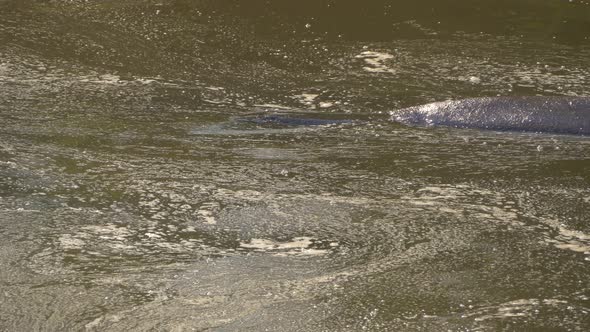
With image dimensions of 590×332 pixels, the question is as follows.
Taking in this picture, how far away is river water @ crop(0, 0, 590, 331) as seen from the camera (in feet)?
13.3

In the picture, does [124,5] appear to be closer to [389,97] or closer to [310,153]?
[389,97]

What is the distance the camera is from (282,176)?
18.2 ft

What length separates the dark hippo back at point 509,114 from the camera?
6.58m

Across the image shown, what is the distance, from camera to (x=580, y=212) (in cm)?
506

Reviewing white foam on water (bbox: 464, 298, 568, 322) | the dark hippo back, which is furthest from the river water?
the dark hippo back

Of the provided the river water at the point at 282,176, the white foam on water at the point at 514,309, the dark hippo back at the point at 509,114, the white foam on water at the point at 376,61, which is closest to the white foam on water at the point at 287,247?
the river water at the point at 282,176

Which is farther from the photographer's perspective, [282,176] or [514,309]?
[282,176]

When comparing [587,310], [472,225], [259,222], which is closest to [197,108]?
[259,222]

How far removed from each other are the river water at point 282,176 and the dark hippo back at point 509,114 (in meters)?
0.14

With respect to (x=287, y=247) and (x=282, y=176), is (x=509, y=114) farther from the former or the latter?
(x=287, y=247)

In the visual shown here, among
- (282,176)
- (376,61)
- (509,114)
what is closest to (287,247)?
(282,176)

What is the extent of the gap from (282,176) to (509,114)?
1891 mm

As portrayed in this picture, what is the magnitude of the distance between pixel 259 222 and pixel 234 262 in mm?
496

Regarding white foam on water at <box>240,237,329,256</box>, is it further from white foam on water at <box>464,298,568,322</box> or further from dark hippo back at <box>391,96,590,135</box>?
dark hippo back at <box>391,96,590,135</box>
